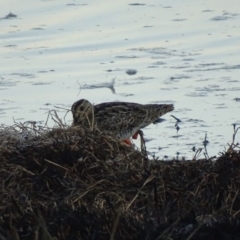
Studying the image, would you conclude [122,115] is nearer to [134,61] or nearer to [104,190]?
[134,61]

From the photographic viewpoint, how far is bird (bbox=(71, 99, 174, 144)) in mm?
9367

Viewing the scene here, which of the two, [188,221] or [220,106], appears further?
[220,106]

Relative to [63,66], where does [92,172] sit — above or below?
above

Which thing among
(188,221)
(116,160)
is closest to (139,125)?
(116,160)

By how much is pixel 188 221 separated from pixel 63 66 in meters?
7.12

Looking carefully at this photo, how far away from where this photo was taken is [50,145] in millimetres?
6949

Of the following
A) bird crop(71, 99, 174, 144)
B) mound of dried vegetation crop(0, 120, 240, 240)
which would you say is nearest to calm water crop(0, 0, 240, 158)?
bird crop(71, 99, 174, 144)

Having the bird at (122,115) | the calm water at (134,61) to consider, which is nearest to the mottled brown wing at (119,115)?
the bird at (122,115)

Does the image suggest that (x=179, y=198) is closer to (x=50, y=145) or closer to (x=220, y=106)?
(x=50, y=145)

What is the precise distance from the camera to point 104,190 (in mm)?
6230

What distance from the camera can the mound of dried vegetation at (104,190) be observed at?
17.3ft

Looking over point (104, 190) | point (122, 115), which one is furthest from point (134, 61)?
point (104, 190)

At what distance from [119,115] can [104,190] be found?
3.43 m

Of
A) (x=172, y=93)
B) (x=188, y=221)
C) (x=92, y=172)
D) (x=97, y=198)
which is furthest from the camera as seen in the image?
(x=172, y=93)
